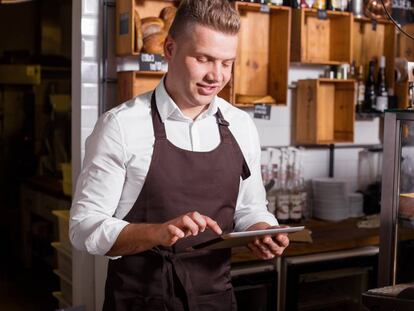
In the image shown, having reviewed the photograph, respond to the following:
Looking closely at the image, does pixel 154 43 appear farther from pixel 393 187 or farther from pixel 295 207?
pixel 393 187

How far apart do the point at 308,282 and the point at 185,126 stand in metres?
1.82

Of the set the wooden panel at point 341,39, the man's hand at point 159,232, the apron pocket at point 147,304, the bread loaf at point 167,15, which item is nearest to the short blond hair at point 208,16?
the man's hand at point 159,232

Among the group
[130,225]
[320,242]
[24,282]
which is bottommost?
[24,282]

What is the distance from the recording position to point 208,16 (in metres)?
2.08

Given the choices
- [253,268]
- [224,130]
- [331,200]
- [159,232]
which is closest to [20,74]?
[331,200]

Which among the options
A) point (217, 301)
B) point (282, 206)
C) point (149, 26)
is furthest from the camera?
point (282, 206)

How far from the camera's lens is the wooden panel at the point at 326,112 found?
4.30 m

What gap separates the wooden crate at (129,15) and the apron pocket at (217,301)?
5.20ft

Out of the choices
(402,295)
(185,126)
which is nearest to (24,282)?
(185,126)

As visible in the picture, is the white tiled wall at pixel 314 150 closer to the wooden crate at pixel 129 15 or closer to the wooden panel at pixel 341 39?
the wooden panel at pixel 341 39

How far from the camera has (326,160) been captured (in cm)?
452

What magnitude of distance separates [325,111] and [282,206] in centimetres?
78

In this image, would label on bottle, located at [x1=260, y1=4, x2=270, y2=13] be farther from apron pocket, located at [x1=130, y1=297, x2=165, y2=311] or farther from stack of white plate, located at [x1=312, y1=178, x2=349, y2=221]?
apron pocket, located at [x1=130, y1=297, x2=165, y2=311]

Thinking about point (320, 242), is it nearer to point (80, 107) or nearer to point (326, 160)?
point (326, 160)
